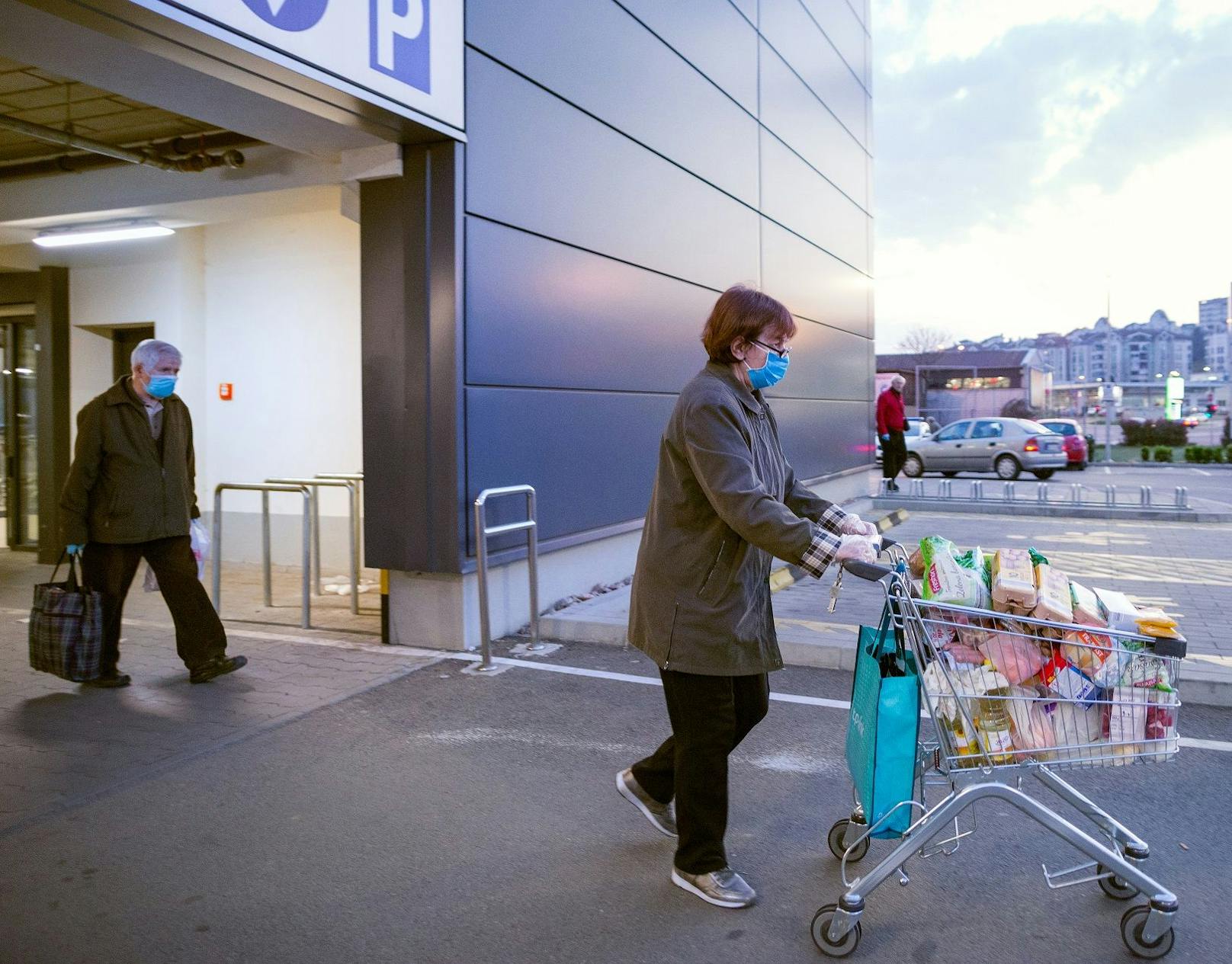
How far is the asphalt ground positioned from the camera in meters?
3.16

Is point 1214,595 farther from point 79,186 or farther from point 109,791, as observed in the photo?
point 79,186

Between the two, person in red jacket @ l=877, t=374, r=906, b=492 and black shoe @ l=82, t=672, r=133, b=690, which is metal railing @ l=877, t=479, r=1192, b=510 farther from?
black shoe @ l=82, t=672, r=133, b=690

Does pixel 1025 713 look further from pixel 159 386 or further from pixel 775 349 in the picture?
pixel 159 386

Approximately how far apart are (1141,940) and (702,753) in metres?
1.35

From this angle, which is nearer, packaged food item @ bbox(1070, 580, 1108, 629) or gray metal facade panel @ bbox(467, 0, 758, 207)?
packaged food item @ bbox(1070, 580, 1108, 629)

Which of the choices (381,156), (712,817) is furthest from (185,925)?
(381,156)

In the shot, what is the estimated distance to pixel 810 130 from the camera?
571 inches

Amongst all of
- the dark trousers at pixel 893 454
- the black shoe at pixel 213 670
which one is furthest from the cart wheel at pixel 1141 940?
the dark trousers at pixel 893 454

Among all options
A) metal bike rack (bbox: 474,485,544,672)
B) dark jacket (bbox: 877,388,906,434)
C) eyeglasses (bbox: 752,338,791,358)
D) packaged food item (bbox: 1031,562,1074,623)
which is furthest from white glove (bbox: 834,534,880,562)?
dark jacket (bbox: 877,388,906,434)

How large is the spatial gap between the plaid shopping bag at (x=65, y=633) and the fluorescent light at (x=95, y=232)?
495cm

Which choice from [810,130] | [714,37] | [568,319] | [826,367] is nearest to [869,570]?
[568,319]

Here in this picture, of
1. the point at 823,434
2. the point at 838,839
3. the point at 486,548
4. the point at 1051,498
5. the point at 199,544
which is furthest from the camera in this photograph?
the point at 1051,498

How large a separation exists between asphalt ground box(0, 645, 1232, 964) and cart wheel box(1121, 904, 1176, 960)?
49mm

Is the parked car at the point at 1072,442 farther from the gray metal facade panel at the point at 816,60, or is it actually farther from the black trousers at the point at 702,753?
the black trousers at the point at 702,753
